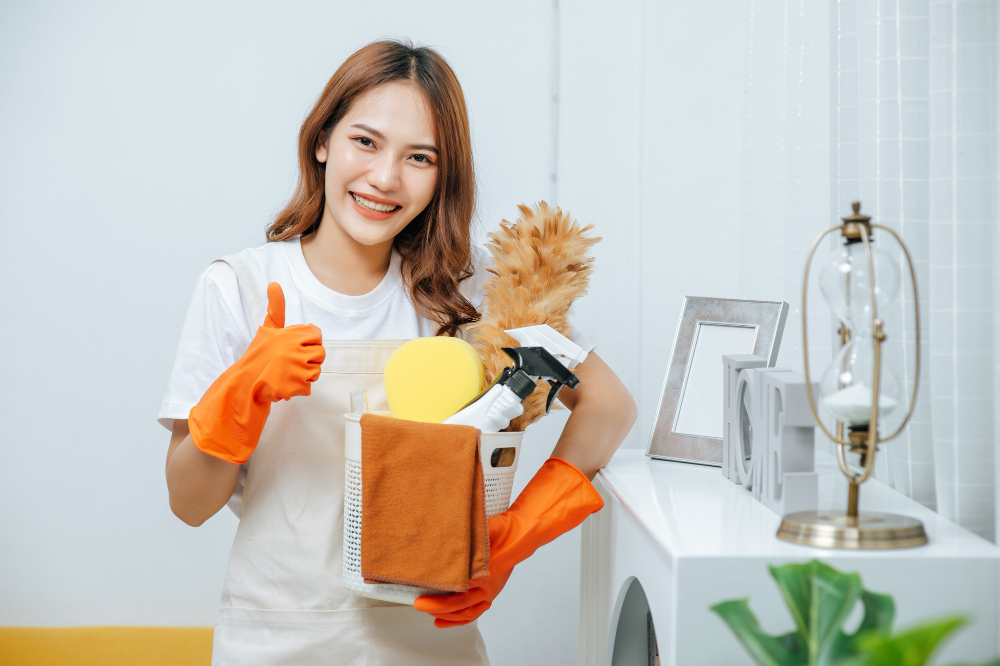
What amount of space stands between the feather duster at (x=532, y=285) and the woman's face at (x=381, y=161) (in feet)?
0.76

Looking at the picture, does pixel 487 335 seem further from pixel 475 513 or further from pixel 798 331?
pixel 798 331

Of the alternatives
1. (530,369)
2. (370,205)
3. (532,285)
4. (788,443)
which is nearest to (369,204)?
(370,205)

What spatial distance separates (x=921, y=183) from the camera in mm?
907

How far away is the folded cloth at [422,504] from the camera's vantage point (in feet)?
2.85

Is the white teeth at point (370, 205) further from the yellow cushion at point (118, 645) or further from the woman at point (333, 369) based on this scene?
the yellow cushion at point (118, 645)

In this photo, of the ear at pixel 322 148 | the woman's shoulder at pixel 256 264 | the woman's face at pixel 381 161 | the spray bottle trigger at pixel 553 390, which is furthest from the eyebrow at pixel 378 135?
the spray bottle trigger at pixel 553 390

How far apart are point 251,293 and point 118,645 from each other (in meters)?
1.11

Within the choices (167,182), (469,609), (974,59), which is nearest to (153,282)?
(167,182)

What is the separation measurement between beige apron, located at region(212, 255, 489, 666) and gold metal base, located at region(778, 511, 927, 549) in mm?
606

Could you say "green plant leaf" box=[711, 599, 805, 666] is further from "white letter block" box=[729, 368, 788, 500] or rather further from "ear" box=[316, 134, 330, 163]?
"ear" box=[316, 134, 330, 163]

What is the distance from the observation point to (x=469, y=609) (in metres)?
0.97

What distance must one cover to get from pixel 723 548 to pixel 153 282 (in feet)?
5.01

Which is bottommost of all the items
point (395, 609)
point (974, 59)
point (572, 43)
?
point (395, 609)

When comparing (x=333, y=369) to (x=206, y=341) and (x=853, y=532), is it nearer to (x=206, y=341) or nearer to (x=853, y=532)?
(x=206, y=341)
